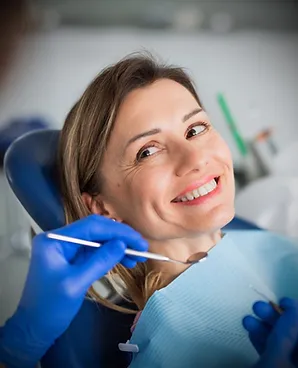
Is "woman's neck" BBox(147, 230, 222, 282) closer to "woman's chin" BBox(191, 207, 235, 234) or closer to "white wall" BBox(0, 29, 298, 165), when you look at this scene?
"woman's chin" BBox(191, 207, 235, 234)

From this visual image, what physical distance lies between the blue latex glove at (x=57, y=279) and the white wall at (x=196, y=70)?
0.28 metres

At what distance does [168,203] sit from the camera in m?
0.68

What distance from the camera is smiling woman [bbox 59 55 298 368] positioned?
26.6 inches

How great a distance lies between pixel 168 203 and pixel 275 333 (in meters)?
0.20

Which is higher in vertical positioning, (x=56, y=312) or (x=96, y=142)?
(x=96, y=142)

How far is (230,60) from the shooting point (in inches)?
36.9

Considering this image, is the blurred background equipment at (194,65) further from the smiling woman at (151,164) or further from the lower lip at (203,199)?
the lower lip at (203,199)

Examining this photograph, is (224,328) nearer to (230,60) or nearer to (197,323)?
(197,323)

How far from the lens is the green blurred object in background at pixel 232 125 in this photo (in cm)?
93

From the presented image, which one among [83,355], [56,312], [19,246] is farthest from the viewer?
[19,246]

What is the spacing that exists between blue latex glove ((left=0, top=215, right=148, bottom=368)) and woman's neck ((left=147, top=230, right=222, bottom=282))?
2.5 inches

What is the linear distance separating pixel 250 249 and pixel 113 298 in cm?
21

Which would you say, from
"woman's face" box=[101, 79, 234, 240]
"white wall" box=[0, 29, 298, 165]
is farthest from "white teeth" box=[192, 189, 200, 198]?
"white wall" box=[0, 29, 298, 165]

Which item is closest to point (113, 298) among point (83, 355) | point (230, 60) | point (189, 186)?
point (83, 355)
